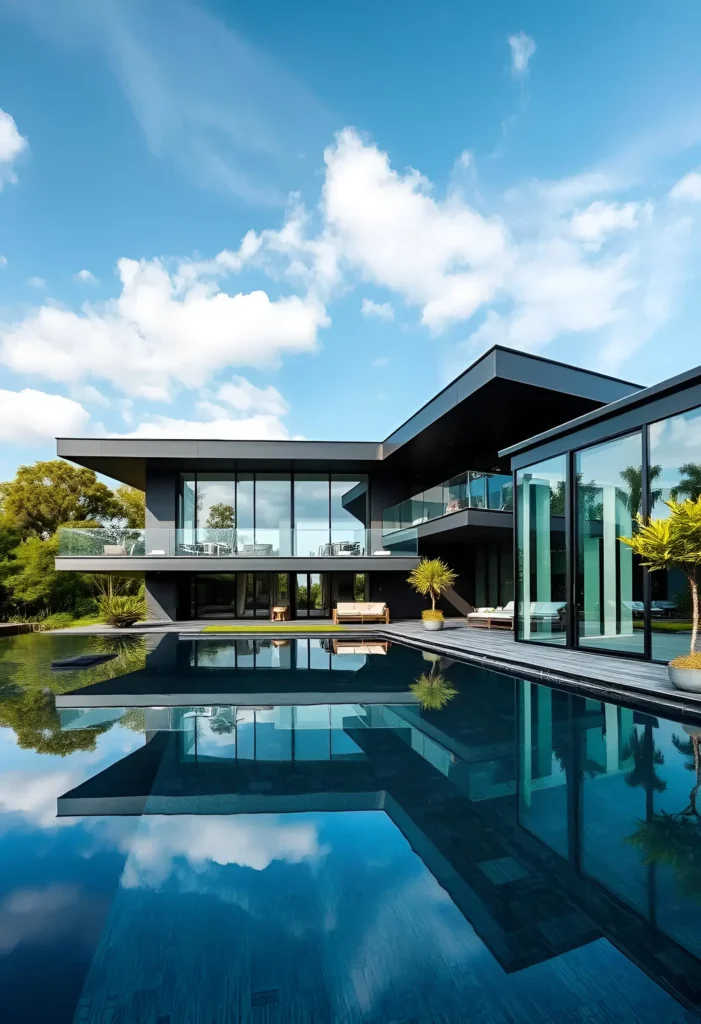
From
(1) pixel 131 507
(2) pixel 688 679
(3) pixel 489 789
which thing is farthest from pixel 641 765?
(1) pixel 131 507

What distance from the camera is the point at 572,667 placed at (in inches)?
334

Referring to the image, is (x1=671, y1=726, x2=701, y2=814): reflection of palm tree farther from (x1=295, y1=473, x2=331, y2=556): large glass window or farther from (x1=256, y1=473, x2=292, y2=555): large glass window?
(x1=256, y1=473, x2=292, y2=555): large glass window

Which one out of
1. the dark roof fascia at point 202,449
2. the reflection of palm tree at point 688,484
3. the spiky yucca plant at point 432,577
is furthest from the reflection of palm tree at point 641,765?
the dark roof fascia at point 202,449

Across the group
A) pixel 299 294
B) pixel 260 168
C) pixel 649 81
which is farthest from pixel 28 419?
pixel 649 81

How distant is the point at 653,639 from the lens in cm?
966

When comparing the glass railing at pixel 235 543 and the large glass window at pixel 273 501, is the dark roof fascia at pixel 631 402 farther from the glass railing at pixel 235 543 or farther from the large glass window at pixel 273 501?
the large glass window at pixel 273 501

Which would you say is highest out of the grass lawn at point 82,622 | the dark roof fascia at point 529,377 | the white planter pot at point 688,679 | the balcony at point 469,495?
the dark roof fascia at point 529,377

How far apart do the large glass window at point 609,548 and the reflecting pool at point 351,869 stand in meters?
3.83

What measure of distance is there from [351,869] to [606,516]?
8637 mm

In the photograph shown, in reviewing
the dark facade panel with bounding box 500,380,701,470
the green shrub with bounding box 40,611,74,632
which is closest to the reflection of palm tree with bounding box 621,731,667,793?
the dark facade panel with bounding box 500,380,701,470

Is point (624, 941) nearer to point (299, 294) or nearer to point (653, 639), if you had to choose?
point (653, 639)

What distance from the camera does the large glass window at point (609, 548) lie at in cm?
938

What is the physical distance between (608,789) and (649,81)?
14508 mm

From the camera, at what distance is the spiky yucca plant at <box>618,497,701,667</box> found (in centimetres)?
695
